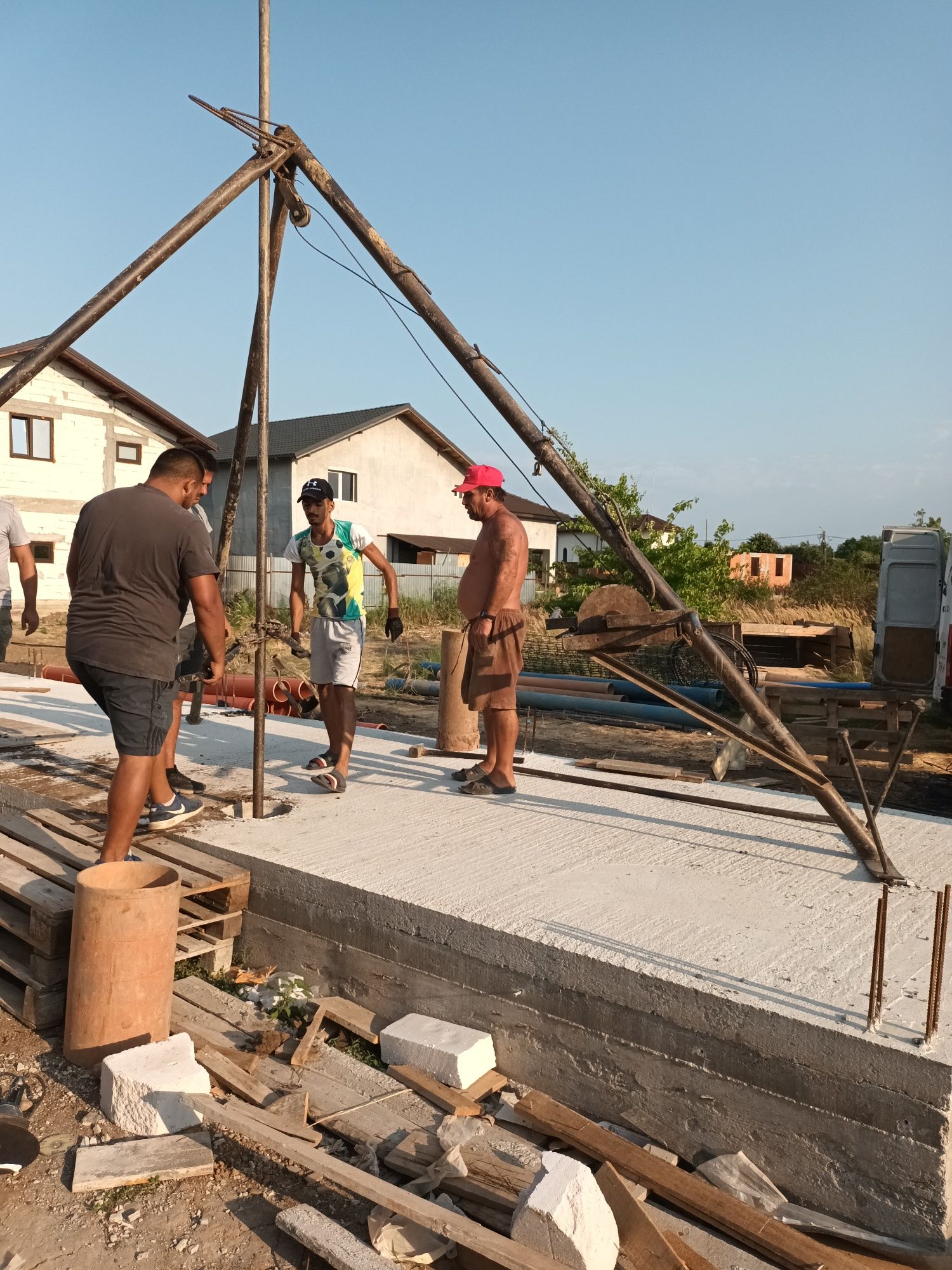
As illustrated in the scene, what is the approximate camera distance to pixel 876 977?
9.02ft

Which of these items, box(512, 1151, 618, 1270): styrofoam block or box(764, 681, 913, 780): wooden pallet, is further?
box(764, 681, 913, 780): wooden pallet

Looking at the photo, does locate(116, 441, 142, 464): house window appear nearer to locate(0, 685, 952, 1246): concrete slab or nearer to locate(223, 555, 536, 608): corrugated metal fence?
locate(223, 555, 536, 608): corrugated metal fence

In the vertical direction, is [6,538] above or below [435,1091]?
above

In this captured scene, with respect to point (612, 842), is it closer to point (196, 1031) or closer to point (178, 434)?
point (196, 1031)

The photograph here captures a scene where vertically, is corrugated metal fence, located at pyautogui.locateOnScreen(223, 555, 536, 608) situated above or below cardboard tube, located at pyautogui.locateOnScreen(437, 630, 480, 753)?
above

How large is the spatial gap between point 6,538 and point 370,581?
22.8 metres

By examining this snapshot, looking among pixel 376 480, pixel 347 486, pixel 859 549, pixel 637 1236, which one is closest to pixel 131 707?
pixel 637 1236

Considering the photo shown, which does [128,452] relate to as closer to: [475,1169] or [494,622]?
[494,622]

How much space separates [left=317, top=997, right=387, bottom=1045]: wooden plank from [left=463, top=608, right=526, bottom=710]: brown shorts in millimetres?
1856

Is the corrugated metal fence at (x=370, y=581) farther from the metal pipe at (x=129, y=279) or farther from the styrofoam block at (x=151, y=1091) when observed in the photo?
the styrofoam block at (x=151, y=1091)

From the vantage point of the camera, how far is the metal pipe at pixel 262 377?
183 inches

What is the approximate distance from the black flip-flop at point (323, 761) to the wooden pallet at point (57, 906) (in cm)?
123

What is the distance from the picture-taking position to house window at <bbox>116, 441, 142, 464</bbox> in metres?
27.7

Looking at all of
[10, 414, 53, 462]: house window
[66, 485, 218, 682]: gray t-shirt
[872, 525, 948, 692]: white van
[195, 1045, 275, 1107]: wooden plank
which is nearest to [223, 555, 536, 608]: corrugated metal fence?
[10, 414, 53, 462]: house window
